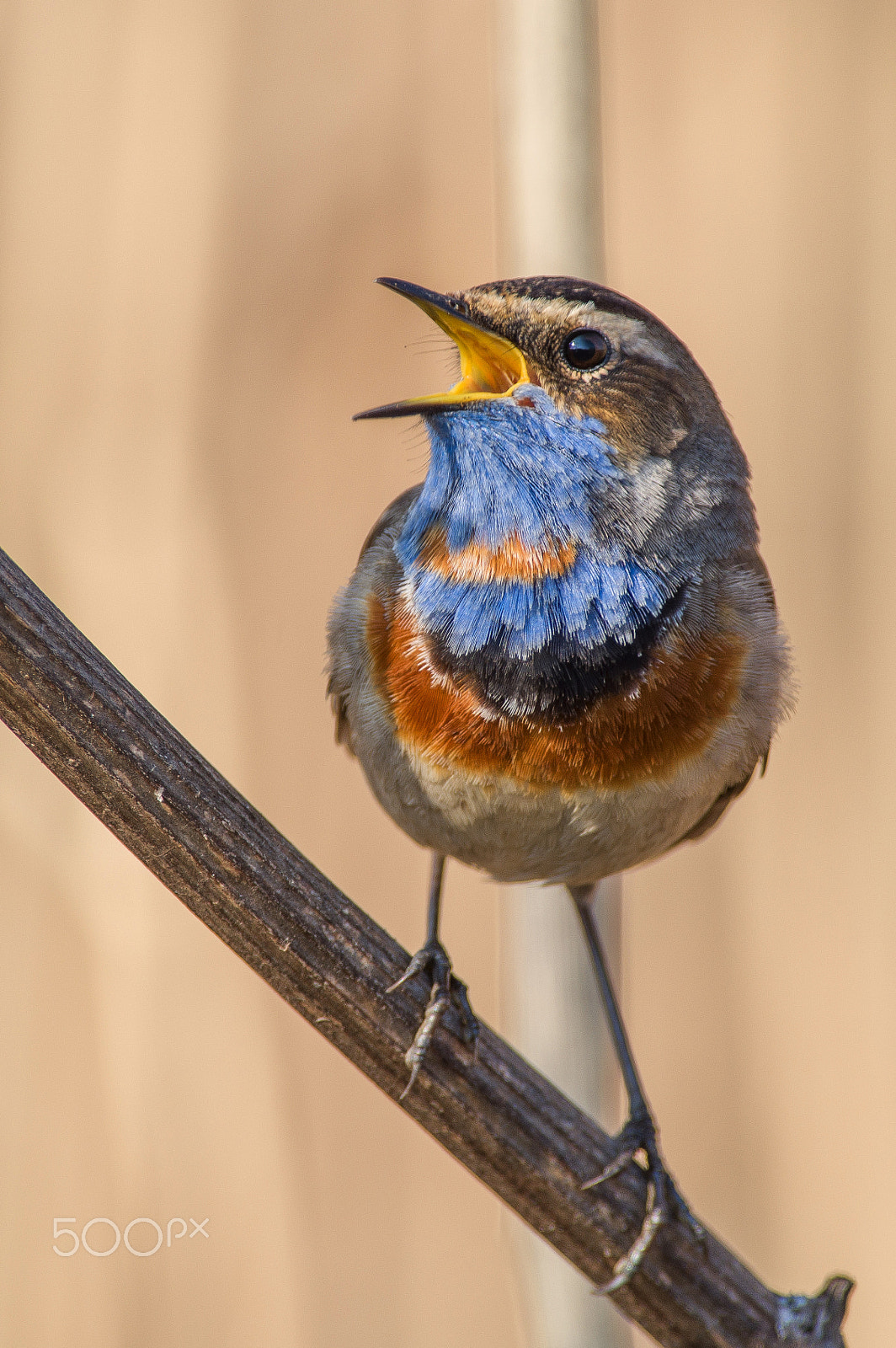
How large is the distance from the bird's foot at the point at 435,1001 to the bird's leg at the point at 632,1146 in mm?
368

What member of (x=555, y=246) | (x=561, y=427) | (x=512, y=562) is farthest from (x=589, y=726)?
(x=555, y=246)

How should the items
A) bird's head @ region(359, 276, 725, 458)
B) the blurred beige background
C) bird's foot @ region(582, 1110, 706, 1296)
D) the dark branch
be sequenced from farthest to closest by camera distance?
the blurred beige background → bird's head @ region(359, 276, 725, 458) → bird's foot @ region(582, 1110, 706, 1296) → the dark branch

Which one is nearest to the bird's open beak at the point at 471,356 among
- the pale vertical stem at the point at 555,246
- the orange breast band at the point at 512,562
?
the orange breast band at the point at 512,562

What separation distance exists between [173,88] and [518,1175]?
3077 millimetres

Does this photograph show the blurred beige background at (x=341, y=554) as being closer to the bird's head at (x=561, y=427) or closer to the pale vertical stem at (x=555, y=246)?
the pale vertical stem at (x=555, y=246)

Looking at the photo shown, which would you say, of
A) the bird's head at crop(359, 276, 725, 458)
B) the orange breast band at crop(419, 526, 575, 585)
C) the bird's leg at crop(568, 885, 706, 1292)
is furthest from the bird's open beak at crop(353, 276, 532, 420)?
the bird's leg at crop(568, 885, 706, 1292)

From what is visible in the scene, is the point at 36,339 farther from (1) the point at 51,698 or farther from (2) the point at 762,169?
(2) the point at 762,169

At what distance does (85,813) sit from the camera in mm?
3137

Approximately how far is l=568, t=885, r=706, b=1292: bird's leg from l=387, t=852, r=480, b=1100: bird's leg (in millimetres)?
369

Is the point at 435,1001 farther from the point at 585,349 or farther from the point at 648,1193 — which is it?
the point at 585,349

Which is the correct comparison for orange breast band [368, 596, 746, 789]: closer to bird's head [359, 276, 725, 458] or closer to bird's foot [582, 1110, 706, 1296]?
bird's head [359, 276, 725, 458]

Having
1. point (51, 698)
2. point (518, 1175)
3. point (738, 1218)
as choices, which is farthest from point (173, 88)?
point (738, 1218)

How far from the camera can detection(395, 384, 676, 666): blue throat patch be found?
2264 mm

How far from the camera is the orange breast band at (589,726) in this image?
2.26m
